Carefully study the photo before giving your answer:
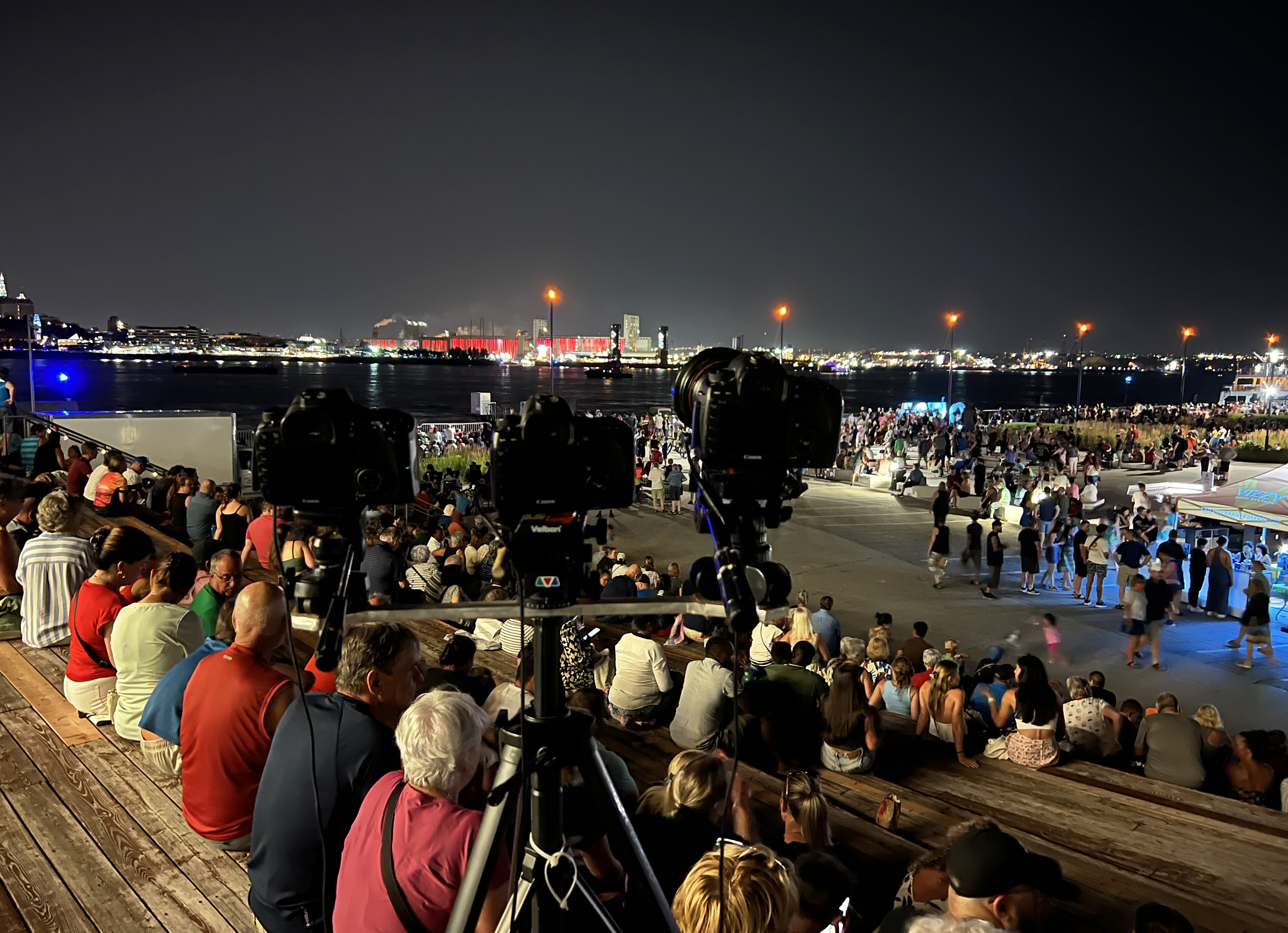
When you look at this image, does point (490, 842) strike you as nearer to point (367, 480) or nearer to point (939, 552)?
point (367, 480)

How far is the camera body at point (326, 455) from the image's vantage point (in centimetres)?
191

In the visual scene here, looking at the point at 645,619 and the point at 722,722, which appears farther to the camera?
the point at 645,619

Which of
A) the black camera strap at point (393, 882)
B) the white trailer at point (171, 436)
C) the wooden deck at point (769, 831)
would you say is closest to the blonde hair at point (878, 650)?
the wooden deck at point (769, 831)

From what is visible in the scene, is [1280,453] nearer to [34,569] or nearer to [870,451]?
→ [870,451]

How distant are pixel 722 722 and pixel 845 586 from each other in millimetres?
8233

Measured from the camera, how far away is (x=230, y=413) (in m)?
16.3

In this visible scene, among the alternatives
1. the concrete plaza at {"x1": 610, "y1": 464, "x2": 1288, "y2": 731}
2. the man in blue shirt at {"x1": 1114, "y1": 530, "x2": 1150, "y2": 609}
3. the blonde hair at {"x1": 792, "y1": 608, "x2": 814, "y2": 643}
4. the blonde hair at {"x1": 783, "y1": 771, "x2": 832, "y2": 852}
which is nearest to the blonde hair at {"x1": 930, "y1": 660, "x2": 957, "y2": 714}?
the blonde hair at {"x1": 792, "y1": 608, "x2": 814, "y2": 643}

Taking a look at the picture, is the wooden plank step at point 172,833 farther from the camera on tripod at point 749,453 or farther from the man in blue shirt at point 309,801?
the camera on tripod at point 749,453

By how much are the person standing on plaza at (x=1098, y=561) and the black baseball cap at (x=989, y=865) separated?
33.7ft

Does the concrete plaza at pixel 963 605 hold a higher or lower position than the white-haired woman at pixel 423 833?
lower

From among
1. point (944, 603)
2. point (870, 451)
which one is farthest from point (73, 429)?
point (870, 451)

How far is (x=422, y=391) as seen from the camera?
128625 millimetres

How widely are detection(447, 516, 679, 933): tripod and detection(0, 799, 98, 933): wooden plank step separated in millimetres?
1959

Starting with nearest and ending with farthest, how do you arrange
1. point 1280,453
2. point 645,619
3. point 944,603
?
point 645,619
point 944,603
point 1280,453
